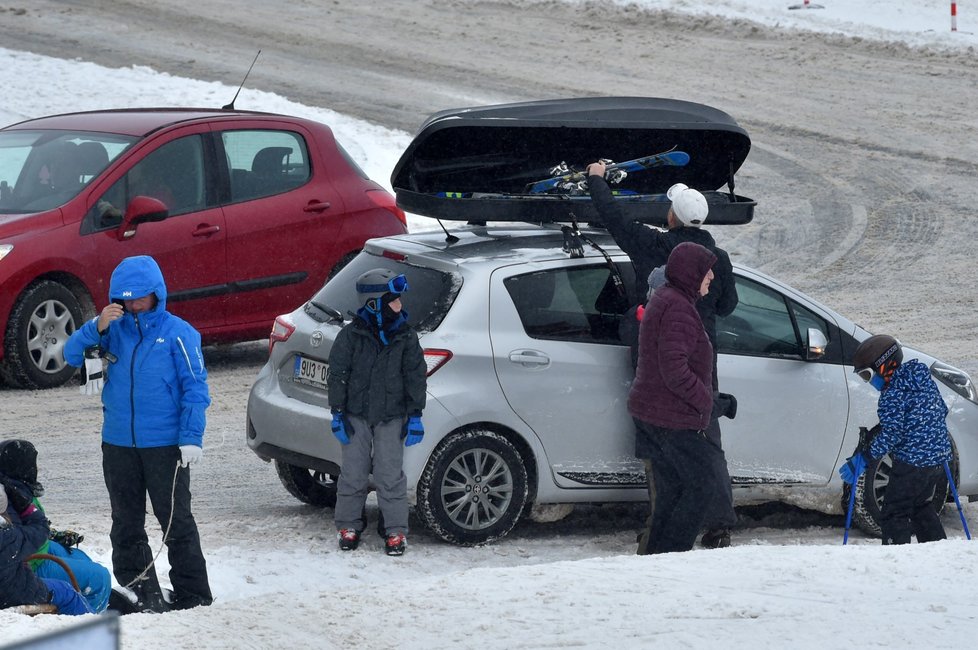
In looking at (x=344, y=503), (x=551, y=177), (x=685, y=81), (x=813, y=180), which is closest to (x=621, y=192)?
(x=551, y=177)

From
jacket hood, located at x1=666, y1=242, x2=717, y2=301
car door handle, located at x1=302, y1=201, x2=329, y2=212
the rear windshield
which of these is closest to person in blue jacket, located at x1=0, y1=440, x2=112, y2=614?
the rear windshield

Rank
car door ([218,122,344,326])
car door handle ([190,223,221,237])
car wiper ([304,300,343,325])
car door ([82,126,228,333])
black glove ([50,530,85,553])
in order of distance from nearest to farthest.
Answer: black glove ([50,530,85,553]), car wiper ([304,300,343,325]), car door ([82,126,228,333]), car door handle ([190,223,221,237]), car door ([218,122,344,326])

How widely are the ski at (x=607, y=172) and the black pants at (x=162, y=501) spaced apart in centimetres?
283

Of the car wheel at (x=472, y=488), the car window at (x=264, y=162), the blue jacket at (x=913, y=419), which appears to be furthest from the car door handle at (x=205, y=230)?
the blue jacket at (x=913, y=419)

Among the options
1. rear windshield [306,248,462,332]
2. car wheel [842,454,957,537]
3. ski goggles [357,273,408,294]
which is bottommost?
car wheel [842,454,957,537]

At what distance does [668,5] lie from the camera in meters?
27.2

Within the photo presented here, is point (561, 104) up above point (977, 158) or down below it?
above

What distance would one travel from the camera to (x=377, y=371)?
744 cm

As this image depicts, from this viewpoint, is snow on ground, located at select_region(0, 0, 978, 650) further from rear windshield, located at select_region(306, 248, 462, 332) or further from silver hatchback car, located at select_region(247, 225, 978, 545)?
rear windshield, located at select_region(306, 248, 462, 332)

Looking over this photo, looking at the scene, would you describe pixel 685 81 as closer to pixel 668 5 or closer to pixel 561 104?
pixel 668 5

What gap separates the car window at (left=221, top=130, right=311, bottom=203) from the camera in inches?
455

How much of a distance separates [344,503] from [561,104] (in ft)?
8.67

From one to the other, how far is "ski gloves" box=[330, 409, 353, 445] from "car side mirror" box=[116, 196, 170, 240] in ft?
11.9

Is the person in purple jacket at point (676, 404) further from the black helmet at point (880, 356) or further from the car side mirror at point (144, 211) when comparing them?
the car side mirror at point (144, 211)
